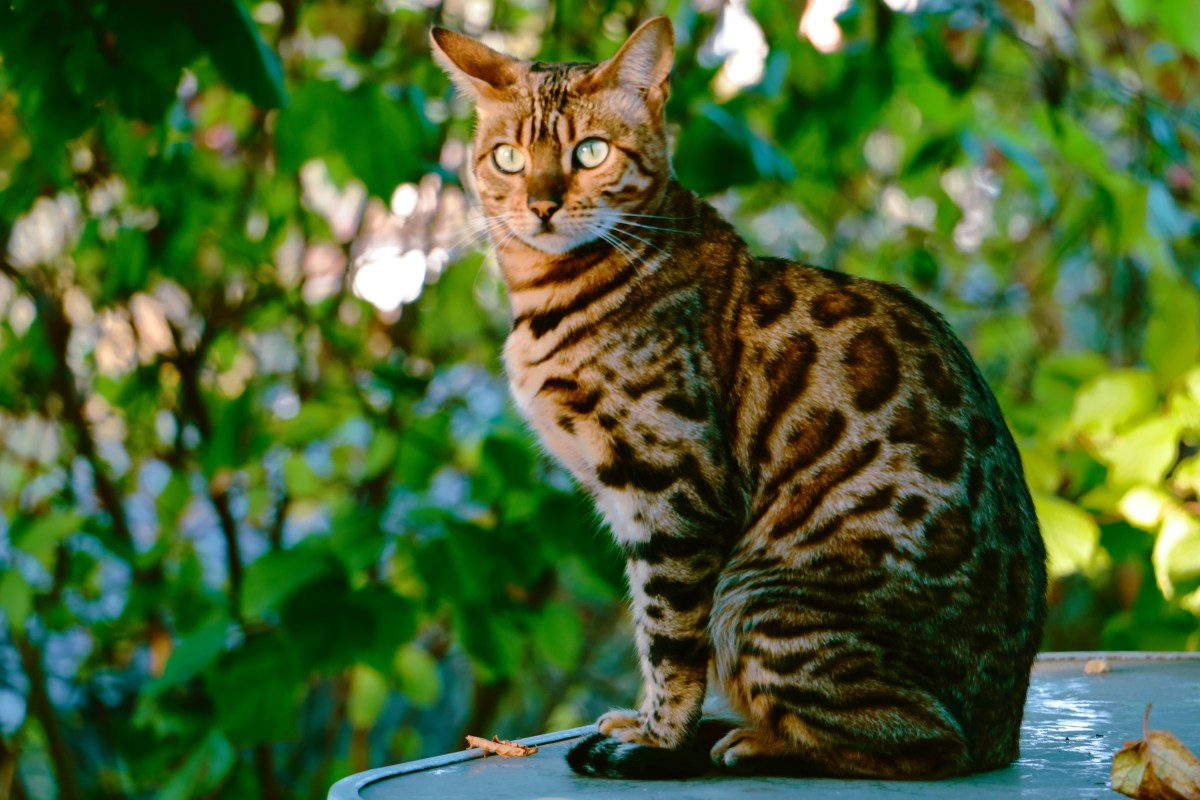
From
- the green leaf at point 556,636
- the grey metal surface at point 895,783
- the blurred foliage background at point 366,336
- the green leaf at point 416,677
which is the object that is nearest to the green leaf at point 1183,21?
the blurred foliage background at point 366,336

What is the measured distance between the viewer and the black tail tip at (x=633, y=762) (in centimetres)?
171

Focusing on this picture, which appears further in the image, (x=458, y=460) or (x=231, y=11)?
(x=458, y=460)

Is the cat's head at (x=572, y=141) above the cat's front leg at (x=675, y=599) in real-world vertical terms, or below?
above

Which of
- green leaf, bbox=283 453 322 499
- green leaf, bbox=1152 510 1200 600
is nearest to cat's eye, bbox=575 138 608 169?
green leaf, bbox=1152 510 1200 600

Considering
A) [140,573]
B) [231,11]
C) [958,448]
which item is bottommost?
[140,573]

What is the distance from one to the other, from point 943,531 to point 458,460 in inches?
89.2

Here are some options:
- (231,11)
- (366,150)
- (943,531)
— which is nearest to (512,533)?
(366,150)

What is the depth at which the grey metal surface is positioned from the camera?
5.12 ft

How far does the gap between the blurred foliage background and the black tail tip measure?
1.95ft

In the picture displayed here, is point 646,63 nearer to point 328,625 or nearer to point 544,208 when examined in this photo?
point 544,208

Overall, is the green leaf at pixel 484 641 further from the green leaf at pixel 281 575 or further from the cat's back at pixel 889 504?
the cat's back at pixel 889 504

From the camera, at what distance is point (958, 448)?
1.84m

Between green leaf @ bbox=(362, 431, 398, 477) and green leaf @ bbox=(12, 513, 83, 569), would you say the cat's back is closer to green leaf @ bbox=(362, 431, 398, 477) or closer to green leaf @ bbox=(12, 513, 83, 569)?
green leaf @ bbox=(362, 431, 398, 477)

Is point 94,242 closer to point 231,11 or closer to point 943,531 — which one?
point 231,11
